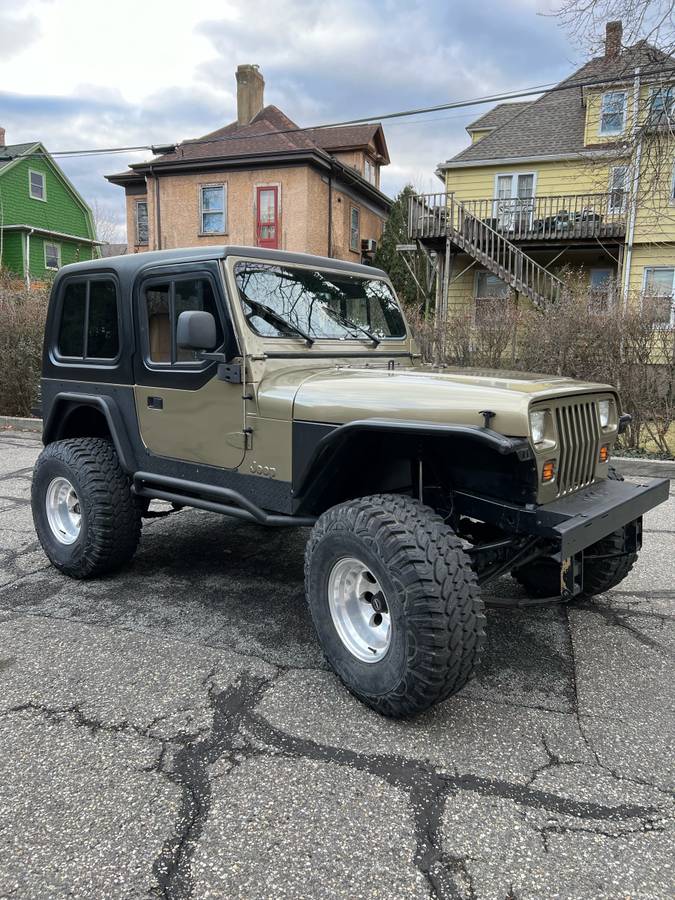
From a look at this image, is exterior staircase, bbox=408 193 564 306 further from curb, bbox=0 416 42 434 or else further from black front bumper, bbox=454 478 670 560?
black front bumper, bbox=454 478 670 560

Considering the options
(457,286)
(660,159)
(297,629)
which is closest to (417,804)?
(297,629)

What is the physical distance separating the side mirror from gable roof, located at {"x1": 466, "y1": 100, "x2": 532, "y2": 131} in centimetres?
2122

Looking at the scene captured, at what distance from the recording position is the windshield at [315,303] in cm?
357

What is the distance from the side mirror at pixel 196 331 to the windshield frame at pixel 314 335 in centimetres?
22

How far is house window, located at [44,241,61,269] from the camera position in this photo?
96.3ft

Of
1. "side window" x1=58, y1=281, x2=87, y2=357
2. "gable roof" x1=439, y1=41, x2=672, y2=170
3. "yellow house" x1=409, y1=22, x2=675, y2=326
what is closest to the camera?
"side window" x1=58, y1=281, x2=87, y2=357

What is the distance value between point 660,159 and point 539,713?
9.90 metres

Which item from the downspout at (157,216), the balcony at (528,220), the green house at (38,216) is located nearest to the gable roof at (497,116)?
the balcony at (528,220)

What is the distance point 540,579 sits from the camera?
3.92m

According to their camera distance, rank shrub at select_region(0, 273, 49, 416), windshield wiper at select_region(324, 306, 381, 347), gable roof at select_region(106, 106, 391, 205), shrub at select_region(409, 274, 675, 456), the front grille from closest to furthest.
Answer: the front grille, windshield wiper at select_region(324, 306, 381, 347), shrub at select_region(409, 274, 675, 456), shrub at select_region(0, 273, 49, 416), gable roof at select_region(106, 106, 391, 205)

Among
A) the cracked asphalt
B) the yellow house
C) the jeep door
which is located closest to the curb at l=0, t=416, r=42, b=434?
the cracked asphalt

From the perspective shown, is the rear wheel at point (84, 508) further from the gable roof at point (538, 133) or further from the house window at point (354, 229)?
the house window at point (354, 229)

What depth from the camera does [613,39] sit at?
9.43m

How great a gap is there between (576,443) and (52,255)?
31513mm
